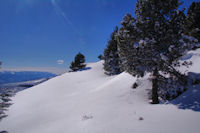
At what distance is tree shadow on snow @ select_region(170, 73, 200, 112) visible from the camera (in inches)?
213

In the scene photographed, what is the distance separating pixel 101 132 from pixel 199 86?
763 cm

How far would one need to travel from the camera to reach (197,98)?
232 inches

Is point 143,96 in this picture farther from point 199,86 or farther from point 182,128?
point 182,128

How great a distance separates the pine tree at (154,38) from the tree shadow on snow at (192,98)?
2.38 ft

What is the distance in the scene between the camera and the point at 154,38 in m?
6.95

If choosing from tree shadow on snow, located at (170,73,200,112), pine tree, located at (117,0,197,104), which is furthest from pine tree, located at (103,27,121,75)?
tree shadow on snow, located at (170,73,200,112)

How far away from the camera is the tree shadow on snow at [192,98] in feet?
17.7

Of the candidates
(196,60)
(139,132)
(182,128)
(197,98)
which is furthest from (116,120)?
(196,60)

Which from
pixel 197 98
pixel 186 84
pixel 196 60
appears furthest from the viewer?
pixel 196 60

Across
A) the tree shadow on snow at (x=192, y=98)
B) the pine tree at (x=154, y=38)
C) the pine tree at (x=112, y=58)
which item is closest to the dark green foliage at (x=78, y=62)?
the pine tree at (x=112, y=58)

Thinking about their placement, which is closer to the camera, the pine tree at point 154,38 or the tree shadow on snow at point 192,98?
the tree shadow on snow at point 192,98

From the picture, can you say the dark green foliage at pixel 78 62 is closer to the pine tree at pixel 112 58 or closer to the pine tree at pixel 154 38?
the pine tree at pixel 112 58

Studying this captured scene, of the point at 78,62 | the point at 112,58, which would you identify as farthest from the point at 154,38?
the point at 78,62

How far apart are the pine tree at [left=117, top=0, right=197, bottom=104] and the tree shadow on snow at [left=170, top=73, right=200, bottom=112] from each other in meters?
0.72
